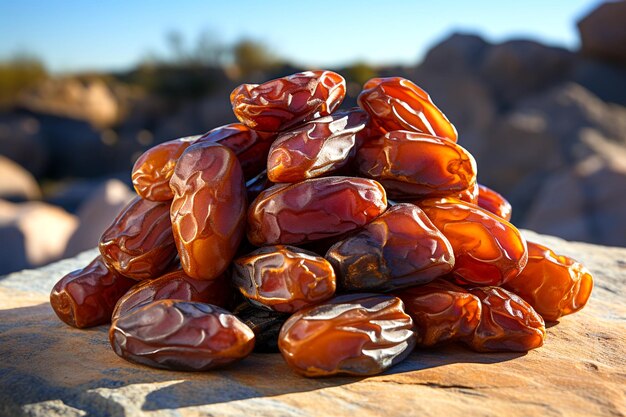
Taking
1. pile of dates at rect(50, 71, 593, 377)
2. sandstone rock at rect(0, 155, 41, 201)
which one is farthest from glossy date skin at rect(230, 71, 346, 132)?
sandstone rock at rect(0, 155, 41, 201)

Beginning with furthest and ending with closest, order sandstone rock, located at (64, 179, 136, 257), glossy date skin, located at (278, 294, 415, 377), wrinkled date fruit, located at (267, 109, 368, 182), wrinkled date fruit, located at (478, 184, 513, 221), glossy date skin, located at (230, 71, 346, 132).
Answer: sandstone rock, located at (64, 179, 136, 257)
wrinkled date fruit, located at (478, 184, 513, 221)
glossy date skin, located at (230, 71, 346, 132)
wrinkled date fruit, located at (267, 109, 368, 182)
glossy date skin, located at (278, 294, 415, 377)

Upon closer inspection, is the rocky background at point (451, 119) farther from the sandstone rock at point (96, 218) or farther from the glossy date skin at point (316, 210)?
the glossy date skin at point (316, 210)

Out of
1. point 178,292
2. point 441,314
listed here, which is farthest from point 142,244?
point 441,314

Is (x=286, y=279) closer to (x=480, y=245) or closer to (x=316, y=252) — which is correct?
(x=316, y=252)

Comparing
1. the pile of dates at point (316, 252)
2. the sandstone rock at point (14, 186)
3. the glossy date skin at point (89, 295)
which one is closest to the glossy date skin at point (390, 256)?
the pile of dates at point (316, 252)

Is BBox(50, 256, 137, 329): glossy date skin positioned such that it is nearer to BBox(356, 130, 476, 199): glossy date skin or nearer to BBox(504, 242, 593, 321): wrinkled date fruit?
BBox(356, 130, 476, 199): glossy date skin

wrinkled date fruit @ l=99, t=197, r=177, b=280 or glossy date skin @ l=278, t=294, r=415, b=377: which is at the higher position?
wrinkled date fruit @ l=99, t=197, r=177, b=280

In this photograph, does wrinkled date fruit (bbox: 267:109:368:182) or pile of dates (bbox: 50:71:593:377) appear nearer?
pile of dates (bbox: 50:71:593:377)

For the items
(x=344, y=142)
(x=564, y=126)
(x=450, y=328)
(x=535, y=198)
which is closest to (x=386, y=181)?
(x=344, y=142)

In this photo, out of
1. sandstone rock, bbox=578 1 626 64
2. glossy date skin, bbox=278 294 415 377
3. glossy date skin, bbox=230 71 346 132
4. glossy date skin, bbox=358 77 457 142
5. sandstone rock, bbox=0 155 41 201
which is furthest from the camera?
sandstone rock, bbox=578 1 626 64
